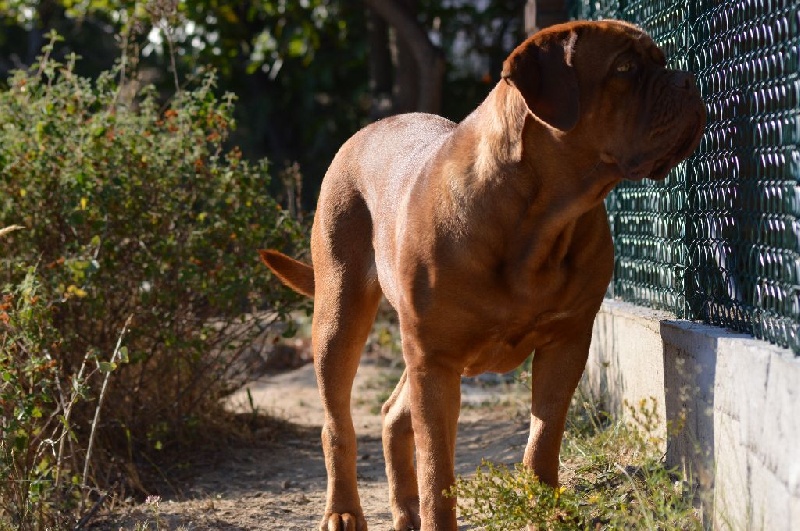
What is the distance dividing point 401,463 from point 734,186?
1.60 meters

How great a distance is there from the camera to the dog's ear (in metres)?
3.14

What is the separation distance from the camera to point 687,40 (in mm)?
4125

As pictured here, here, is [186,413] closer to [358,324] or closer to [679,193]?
[358,324]

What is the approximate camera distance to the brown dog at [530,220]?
3.16 meters

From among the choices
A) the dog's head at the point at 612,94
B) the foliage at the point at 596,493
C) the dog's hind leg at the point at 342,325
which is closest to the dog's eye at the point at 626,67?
the dog's head at the point at 612,94

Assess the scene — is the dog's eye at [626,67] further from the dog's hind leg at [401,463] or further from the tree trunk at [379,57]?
the tree trunk at [379,57]

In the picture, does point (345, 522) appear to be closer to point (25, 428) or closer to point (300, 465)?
point (25, 428)

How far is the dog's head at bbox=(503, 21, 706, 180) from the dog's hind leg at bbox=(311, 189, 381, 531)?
121 cm

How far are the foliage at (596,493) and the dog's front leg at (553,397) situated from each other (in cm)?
9

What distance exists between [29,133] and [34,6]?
718 centimetres

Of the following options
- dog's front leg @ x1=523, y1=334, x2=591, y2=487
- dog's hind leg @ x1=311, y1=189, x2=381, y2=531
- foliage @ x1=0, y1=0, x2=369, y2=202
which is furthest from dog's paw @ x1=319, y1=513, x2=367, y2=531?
foliage @ x1=0, y1=0, x2=369, y2=202

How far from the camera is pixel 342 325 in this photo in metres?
4.23

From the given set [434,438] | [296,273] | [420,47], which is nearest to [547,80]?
[434,438]

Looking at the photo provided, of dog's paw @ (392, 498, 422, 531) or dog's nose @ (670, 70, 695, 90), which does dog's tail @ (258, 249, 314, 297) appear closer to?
dog's paw @ (392, 498, 422, 531)
